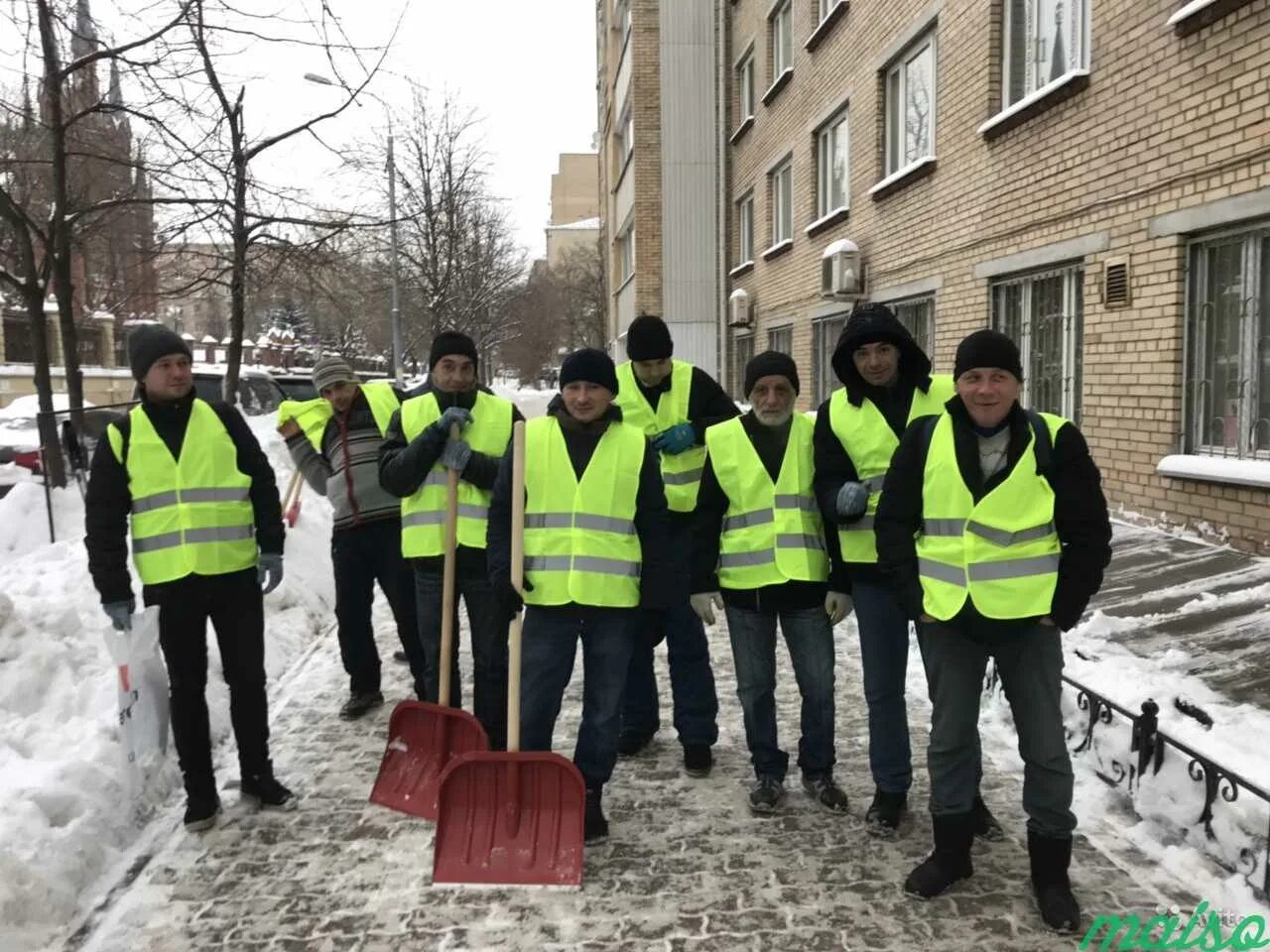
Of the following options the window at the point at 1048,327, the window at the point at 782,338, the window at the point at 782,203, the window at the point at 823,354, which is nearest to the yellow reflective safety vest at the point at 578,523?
the window at the point at 1048,327

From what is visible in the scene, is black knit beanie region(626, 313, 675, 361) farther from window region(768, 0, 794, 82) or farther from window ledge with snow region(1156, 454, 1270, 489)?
window region(768, 0, 794, 82)

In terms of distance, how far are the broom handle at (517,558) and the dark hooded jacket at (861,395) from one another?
3.71ft

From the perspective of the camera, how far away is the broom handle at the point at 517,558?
3623 millimetres

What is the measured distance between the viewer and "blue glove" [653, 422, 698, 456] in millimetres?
4344

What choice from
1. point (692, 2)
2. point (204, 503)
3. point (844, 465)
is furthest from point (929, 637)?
point (692, 2)

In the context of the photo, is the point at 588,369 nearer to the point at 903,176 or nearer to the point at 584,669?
the point at 584,669

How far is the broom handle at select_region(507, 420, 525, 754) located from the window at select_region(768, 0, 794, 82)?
481 inches

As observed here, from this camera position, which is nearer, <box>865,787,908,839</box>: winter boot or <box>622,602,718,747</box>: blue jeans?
<box>865,787,908,839</box>: winter boot

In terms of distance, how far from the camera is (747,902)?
3.35 metres

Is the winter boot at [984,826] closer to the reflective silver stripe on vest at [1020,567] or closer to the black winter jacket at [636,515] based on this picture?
the reflective silver stripe on vest at [1020,567]

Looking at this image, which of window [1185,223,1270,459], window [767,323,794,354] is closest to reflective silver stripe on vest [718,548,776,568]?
window [1185,223,1270,459]

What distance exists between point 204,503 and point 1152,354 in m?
5.14

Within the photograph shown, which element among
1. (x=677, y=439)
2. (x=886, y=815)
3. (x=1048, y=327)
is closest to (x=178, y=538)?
(x=677, y=439)

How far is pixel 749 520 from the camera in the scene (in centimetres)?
396
